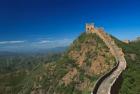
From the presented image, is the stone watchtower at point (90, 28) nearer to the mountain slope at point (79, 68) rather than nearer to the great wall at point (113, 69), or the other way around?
the great wall at point (113, 69)

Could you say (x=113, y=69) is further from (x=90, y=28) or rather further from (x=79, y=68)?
(x=79, y=68)

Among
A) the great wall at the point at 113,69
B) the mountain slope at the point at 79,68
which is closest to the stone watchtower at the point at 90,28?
the great wall at the point at 113,69

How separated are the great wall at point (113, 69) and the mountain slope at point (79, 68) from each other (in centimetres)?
333

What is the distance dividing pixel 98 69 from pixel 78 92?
15720 mm

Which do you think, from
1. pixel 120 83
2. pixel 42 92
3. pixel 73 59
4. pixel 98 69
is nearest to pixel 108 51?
pixel 98 69

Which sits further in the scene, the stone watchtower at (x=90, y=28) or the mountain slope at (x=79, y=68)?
the stone watchtower at (x=90, y=28)

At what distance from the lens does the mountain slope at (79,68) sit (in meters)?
157

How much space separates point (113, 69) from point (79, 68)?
3921 inches

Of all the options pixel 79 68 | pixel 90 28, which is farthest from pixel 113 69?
pixel 79 68

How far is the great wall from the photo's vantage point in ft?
157

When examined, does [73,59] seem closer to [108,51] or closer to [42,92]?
[42,92]

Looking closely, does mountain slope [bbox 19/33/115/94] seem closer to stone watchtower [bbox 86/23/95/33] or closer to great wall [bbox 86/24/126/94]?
stone watchtower [bbox 86/23/95/33]

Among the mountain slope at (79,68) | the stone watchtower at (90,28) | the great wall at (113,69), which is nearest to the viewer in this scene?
the great wall at (113,69)

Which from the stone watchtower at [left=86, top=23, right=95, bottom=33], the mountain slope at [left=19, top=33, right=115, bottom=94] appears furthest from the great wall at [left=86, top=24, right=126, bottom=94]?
the mountain slope at [left=19, top=33, right=115, bottom=94]
